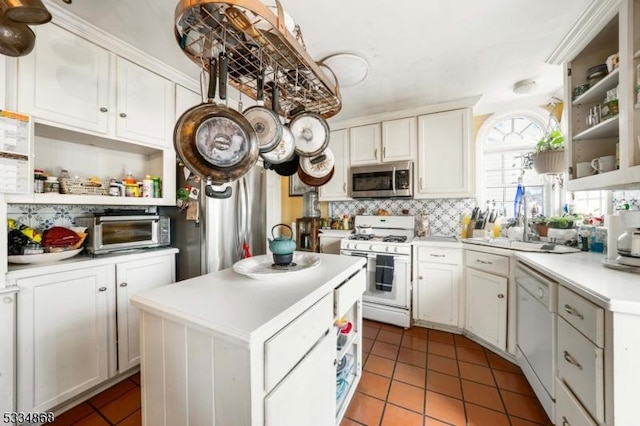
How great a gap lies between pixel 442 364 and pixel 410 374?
320 millimetres

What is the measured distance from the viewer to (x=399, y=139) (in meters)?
2.87

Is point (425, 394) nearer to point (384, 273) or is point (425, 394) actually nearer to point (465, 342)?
point (465, 342)

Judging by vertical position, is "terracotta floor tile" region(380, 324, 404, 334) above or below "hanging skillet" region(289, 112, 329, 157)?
below

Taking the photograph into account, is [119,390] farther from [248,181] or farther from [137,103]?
[137,103]

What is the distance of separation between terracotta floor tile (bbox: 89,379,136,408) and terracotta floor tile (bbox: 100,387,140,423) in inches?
1.5

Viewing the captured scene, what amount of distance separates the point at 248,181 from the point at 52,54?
148 cm

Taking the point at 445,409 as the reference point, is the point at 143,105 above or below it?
above

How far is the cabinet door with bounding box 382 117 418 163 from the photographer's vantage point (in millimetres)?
2805

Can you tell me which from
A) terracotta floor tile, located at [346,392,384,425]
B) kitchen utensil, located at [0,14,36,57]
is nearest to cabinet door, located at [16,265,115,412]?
kitchen utensil, located at [0,14,36,57]

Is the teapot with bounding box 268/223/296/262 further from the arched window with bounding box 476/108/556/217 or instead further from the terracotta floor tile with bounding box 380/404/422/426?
the arched window with bounding box 476/108/556/217

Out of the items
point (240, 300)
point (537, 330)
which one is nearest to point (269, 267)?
point (240, 300)

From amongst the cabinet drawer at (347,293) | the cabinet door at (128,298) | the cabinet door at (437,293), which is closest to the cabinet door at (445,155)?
the cabinet door at (437,293)

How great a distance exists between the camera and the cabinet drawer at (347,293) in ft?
3.89

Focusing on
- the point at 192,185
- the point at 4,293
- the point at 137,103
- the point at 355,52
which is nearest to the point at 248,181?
the point at 192,185
